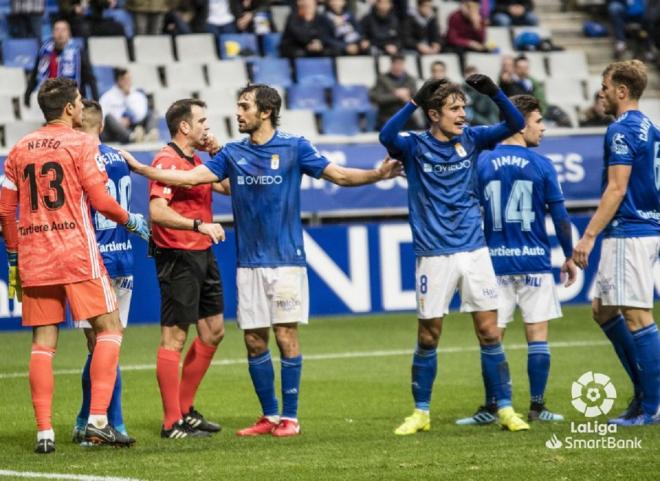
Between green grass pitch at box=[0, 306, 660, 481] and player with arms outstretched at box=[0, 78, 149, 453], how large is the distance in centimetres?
48

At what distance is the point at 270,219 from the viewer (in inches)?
368

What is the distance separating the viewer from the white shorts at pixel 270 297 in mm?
9312

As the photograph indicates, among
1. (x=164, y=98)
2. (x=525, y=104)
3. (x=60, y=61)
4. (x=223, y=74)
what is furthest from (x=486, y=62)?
(x=525, y=104)

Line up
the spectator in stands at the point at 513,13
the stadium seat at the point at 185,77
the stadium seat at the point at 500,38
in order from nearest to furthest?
1. the stadium seat at the point at 185,77
2. the stadium seat at the point at 500,38
3. the spectator in stands at the point at 513,13

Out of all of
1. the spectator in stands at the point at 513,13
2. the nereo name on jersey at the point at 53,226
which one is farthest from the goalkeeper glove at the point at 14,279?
the spectator in stands at the point at 513,13

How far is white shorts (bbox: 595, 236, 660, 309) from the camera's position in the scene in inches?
369

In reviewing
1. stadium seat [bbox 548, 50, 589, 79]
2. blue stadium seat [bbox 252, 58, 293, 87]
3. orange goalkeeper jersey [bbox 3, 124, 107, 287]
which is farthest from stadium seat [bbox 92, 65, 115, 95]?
orange goalkeeper jersey [bbox 3, 124, 107, 287]

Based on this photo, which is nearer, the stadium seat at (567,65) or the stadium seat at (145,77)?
the stadium seat at (145,77)

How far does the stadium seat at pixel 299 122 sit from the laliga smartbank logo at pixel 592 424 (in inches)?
332

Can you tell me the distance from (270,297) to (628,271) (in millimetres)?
2430

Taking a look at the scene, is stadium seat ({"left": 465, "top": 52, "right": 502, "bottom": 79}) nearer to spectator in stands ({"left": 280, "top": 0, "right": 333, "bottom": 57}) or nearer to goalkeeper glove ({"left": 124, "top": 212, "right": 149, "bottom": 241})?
spectator in stands ({"left": 280, "top": 0, "right": 333, "bottom": 57})

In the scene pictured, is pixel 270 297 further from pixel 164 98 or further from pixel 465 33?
pixel 465 33

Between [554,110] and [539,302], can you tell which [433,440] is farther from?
[554,110]

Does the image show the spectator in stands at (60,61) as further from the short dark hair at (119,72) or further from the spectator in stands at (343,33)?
the spectator in stands at (343,33)
